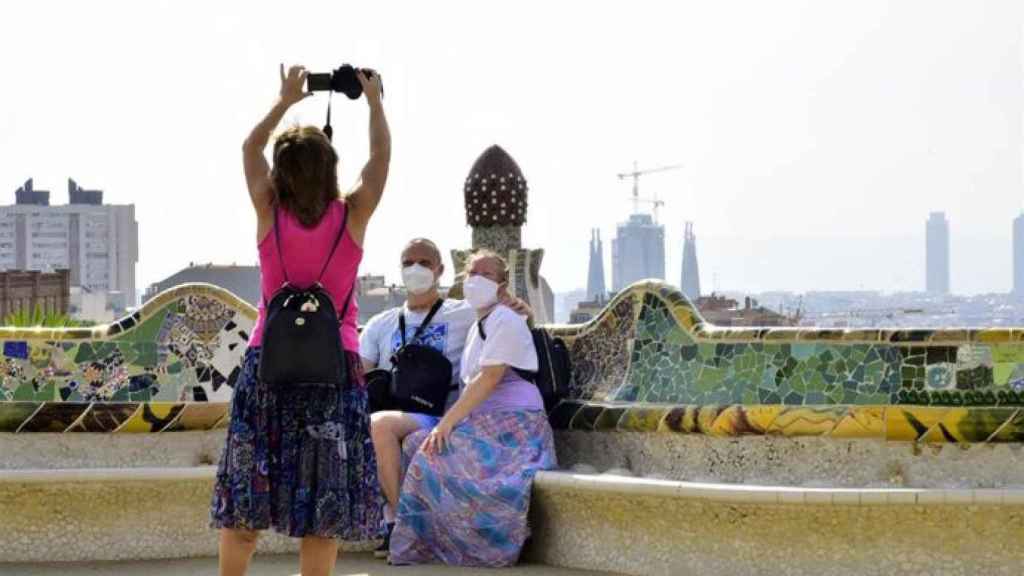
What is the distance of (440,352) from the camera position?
834cm

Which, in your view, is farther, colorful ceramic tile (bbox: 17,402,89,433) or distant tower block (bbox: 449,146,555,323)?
distant tower block (bbox: 449,146,555,323)

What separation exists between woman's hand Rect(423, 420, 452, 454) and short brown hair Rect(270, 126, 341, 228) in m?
2.24

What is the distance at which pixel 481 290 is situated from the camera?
8.06 meters

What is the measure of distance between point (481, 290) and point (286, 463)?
242 cm

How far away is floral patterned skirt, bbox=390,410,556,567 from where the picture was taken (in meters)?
7.84

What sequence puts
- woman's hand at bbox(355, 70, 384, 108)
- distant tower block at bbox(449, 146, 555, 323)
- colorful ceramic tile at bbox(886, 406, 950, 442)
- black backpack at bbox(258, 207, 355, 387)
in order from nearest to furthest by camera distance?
black backpack at bbox(258, 207, 355, 387) < woman's hand at bbox(355, 70, 384, 108) < colorful ceramic tile at bbox(886, 406, 950, 442) < distant tower block at bbox(449, 146, 555, 323)

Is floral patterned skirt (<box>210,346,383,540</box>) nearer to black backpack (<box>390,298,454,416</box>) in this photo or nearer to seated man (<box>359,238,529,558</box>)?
→ seated man (<box>359,238,529,558</box>)

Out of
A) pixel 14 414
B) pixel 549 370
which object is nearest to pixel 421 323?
pixel 549 370

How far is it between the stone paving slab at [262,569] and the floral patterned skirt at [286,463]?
77.6 inches

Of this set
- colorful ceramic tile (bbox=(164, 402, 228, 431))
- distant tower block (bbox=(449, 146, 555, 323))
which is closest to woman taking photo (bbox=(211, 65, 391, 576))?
colorful ceramic tile (bbox=(164, 402, 228, 431))

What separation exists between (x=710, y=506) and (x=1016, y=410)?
1201 mm

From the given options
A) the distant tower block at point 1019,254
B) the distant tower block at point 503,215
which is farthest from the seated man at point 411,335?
the distant tower block at point 1019,254

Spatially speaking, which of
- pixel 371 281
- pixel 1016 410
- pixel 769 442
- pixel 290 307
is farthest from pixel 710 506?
pixel 371 281

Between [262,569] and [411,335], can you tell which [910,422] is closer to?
[411,335]
